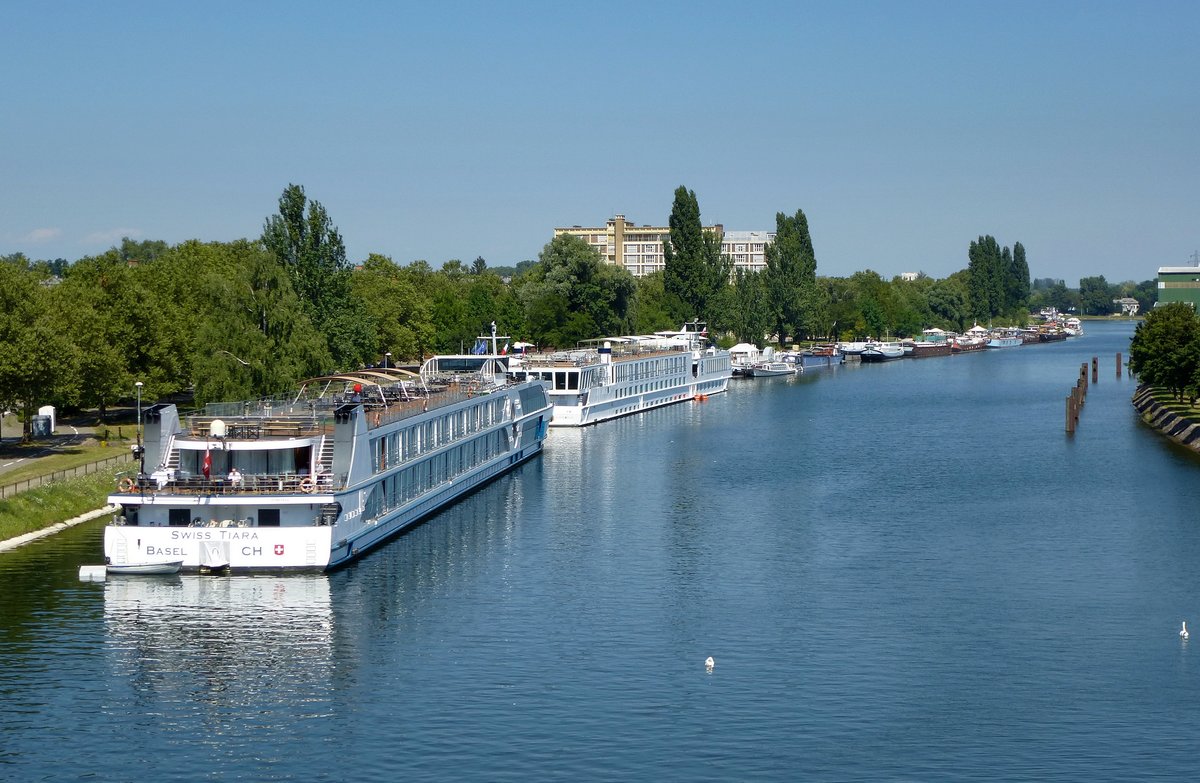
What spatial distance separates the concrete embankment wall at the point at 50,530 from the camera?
54344mm

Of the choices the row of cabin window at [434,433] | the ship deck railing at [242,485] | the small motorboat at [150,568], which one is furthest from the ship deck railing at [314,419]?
the small motorboat at [150,568]

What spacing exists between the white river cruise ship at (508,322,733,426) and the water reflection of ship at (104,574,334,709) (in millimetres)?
42630

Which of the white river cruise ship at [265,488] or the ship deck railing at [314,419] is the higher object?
the ship deck railing at [314,419]

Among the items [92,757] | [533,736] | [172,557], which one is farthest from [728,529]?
[92,757]

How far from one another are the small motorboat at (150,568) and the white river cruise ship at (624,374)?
136 feet

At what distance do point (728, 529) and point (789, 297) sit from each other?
137 meters

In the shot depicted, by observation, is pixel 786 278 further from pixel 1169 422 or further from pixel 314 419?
pixel 314 419

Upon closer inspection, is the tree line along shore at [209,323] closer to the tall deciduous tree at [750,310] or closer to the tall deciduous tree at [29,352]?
the tall deciduous tree at [29,352]

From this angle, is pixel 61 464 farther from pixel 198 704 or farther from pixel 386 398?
pixel 198 704

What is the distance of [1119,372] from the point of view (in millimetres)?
166125

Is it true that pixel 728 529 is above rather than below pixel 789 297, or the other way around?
below

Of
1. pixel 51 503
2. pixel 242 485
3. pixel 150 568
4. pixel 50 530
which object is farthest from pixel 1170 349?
pixel 150 568

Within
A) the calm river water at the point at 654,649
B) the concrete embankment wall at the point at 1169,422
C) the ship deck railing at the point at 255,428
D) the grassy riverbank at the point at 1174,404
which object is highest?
the ship deck railing at the point at 255,428

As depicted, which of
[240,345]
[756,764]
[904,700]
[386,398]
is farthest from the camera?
[240,345]
